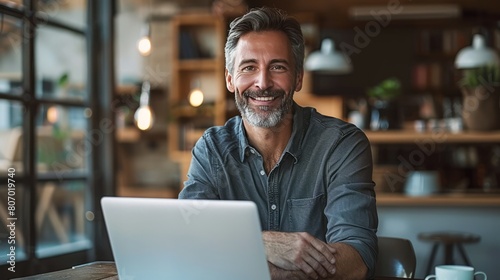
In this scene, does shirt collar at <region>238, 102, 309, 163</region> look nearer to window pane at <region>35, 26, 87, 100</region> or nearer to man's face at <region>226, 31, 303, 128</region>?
man's face at <region>226, 31, 303, 128</region>

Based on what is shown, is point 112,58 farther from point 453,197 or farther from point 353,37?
point 353,37

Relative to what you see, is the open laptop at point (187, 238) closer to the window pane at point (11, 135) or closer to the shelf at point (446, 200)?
the window pane at point (11, 135)

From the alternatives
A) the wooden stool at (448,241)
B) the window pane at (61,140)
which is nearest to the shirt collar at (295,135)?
the window pane at (61,140)

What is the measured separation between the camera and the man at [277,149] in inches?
79.7

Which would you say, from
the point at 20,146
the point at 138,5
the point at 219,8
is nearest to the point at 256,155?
the point at 20,146

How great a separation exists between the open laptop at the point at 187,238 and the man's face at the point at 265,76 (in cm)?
74

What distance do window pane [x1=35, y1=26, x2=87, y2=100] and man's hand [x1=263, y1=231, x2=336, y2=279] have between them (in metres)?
2.83

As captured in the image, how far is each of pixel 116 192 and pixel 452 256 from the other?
2.38m

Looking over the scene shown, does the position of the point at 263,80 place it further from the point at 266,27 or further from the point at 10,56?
the point at 10,56

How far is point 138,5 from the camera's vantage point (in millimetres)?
7023

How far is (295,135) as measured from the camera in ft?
6.93

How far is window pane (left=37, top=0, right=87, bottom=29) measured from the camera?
13.8 feet

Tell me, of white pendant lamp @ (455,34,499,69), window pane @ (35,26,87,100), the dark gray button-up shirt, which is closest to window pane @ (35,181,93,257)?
window pane @ (35,26,87,100)

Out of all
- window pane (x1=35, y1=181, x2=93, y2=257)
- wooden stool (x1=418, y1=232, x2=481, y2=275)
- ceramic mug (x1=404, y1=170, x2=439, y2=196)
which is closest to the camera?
window pane (x1=35, y1=181, x2=93, y2=257)
